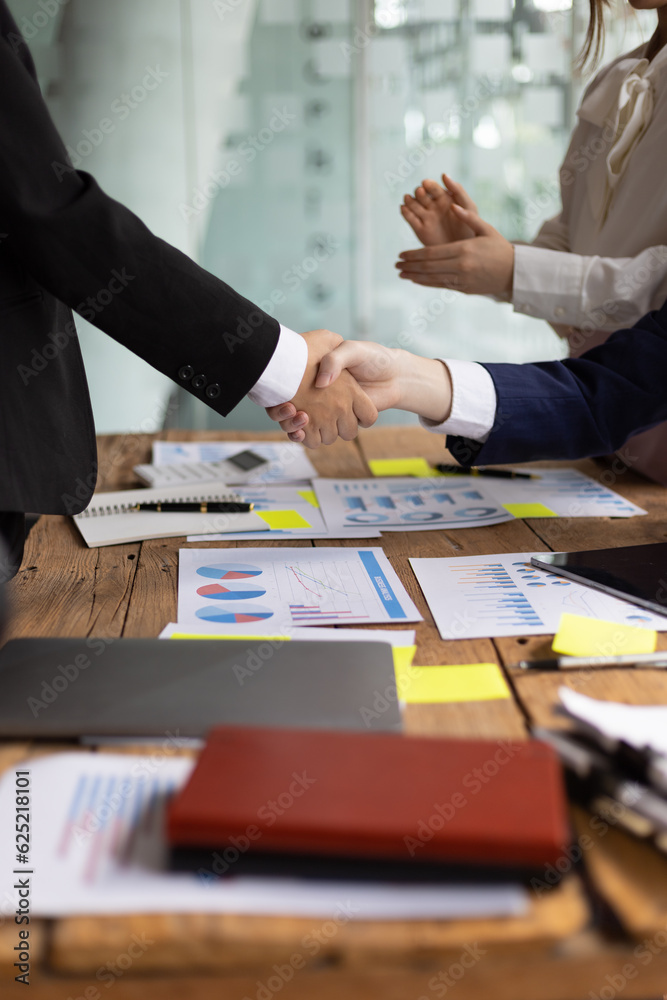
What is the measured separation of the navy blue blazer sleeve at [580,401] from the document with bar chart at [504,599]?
0.70 feet

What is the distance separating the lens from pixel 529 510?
114cm

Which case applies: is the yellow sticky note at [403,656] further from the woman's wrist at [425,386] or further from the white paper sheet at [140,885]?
the woman's wrist at [425,386]

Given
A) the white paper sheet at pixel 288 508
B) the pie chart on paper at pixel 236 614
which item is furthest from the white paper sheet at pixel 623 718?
the white paper sheet at pixel 288 508

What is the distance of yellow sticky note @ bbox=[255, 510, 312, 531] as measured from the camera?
3.53ft

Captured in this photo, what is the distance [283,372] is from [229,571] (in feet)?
0.98

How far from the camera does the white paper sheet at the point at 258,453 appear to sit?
1310mm

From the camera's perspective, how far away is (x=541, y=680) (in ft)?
2.15

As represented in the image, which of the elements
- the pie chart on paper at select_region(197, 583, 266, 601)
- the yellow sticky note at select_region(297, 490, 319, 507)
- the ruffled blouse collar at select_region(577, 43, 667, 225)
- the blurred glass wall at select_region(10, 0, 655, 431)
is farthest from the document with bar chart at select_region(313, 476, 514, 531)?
the blurred glass wall at select_region(10, 0, 655, 431)

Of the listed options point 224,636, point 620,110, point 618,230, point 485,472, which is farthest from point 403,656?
point 620,110

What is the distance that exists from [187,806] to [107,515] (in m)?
0.73

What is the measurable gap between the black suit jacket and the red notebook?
1.68ft

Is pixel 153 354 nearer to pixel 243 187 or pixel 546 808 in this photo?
pixel 546 808

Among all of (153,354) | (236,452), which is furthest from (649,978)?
(236,452)

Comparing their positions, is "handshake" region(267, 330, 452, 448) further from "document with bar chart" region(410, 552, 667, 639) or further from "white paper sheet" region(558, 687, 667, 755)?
"white paper sheet" region(558, 687, 667, 755)
